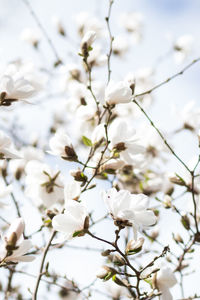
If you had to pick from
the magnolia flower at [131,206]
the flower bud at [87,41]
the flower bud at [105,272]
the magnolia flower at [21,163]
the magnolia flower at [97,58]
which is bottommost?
the flower bud at [105,272]

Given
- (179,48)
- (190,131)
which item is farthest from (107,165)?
(179,48)

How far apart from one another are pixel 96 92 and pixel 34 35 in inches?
87.1

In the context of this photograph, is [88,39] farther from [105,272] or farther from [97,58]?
[105,272]

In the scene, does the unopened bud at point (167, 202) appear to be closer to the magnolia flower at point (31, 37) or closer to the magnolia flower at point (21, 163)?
the magnolia flower at point (21, 163)

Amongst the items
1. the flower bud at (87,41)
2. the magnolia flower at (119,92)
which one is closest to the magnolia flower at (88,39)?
the flower bud at (87,41)

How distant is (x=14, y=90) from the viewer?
1041 mm

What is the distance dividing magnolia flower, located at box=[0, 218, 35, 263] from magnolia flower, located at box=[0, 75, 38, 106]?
0.36 metres

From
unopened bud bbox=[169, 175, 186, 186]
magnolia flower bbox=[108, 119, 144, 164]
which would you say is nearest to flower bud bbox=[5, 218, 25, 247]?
magnolia flower bbox=[108, 119, 144, 164]

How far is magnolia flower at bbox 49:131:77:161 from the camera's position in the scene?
1238 mm

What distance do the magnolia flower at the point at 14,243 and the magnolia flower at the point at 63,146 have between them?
0.39 meters

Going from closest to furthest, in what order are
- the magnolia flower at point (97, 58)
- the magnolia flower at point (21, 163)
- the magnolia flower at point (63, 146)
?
the magnolia flower at point (63, 146) < the magnolia flower at point (97, 58) < the magnolia flower at point (21, 163)

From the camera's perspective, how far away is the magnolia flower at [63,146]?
1.24 metres

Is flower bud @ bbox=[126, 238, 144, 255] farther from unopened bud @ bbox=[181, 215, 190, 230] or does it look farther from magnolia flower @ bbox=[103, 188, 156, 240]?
unopened bud @ bbox=[181, 215, 190, 230]

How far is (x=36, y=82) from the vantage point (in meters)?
1.41
